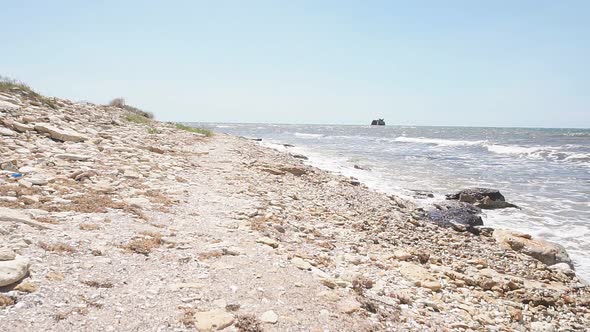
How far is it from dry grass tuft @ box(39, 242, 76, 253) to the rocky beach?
15 millimetres

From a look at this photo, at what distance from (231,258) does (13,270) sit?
236 centimetres

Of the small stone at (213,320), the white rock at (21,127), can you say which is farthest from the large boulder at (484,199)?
the white rock at (21,127)

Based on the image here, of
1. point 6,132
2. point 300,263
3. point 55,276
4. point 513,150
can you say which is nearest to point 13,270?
point 55,276

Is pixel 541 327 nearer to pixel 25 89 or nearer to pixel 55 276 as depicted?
pixel 55 276

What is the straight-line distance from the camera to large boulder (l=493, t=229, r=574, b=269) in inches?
329

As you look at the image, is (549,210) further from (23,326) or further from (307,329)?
(23,326)

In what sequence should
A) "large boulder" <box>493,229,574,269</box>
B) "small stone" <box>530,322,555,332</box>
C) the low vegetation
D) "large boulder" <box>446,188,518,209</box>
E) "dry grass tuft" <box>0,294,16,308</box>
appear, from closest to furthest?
"dry grass tuft" <box>0,294,16,308</box> → "small stone" <box>530,322,555,332</box> → "large boulder" <box>493,229,574,269</box> → "large boulder" <box>446,188,518,209</box> → the low vegetation

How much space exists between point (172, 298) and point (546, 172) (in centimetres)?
2460

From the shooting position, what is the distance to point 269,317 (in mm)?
3758

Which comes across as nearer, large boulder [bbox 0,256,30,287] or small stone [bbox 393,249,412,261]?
large boulder [bbox 0,256,30,287]

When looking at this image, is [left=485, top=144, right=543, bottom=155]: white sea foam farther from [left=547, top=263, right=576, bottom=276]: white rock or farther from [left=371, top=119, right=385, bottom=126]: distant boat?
[left=371, top=119, right=385, bottom=126]: distant boat

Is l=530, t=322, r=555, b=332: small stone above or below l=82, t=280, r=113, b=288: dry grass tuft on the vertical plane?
below

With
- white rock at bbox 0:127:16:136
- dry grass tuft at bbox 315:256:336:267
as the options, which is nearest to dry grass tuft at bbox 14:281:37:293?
dry grass tuft at bbox 315:256:336:267

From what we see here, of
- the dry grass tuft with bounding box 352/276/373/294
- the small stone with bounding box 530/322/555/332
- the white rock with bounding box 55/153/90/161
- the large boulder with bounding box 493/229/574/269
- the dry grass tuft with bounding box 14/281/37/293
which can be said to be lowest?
the large boulder with bounding box 493/229/574/269
